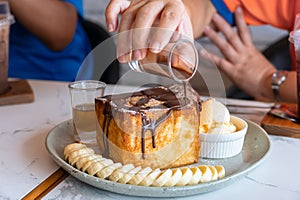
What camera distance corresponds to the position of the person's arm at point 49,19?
1.74 meters

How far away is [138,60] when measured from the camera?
890 millimetres

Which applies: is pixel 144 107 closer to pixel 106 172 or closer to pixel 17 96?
pixel 106 172

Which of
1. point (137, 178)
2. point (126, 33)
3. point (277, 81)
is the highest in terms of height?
point (126, 33)

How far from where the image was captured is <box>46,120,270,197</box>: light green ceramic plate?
2.36 feet

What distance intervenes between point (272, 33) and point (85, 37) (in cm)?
89

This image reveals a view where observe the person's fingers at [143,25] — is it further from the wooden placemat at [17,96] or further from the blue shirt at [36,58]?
the blue shirt at [36,58]

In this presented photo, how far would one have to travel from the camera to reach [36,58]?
185cm

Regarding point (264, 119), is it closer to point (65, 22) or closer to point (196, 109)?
point (196, 109)

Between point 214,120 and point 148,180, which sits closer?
point 148,180

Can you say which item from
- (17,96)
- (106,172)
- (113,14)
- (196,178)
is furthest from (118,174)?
(17,96)

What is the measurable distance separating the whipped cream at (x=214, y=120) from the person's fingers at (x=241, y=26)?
2.30ft

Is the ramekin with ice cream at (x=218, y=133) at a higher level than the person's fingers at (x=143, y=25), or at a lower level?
lower

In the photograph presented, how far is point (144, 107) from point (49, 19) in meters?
1.08

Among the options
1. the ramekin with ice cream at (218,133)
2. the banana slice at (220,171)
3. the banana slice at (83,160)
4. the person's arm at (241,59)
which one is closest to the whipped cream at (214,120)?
the ramekin with ice cream at (218,133)
